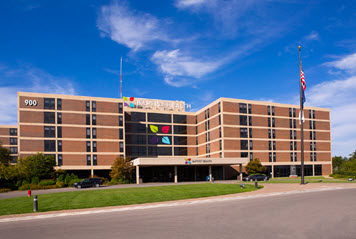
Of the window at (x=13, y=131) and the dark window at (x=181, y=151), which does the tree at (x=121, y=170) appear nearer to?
the dark window at (x=181, y=151)

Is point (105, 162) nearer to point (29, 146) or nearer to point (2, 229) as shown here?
point (29, 146)

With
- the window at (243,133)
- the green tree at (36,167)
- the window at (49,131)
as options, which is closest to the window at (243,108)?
the window at (243,133)

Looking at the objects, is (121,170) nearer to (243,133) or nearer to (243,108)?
(243,133)

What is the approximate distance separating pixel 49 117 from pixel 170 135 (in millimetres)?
30459

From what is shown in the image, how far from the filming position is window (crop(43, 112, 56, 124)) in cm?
6488

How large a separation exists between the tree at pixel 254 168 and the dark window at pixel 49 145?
4185 centimetres

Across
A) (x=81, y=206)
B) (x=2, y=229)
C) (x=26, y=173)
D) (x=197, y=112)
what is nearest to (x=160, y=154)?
(x=197, y=112)

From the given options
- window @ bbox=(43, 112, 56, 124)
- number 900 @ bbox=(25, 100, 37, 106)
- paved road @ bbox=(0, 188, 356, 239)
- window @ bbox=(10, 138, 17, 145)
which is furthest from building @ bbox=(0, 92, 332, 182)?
paved road @ bbox=(0, 188, 356, 239)

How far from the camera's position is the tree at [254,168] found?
6794 cm

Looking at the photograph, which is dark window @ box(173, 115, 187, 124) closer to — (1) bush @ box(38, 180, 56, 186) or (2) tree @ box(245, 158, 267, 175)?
(2) tree @ box(245, 158, 267, 175)

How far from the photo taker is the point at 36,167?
53.4 m

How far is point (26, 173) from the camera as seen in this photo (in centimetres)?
5225

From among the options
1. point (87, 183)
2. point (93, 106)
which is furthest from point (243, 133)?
point (87, 183)

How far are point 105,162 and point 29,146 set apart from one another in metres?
15.7
